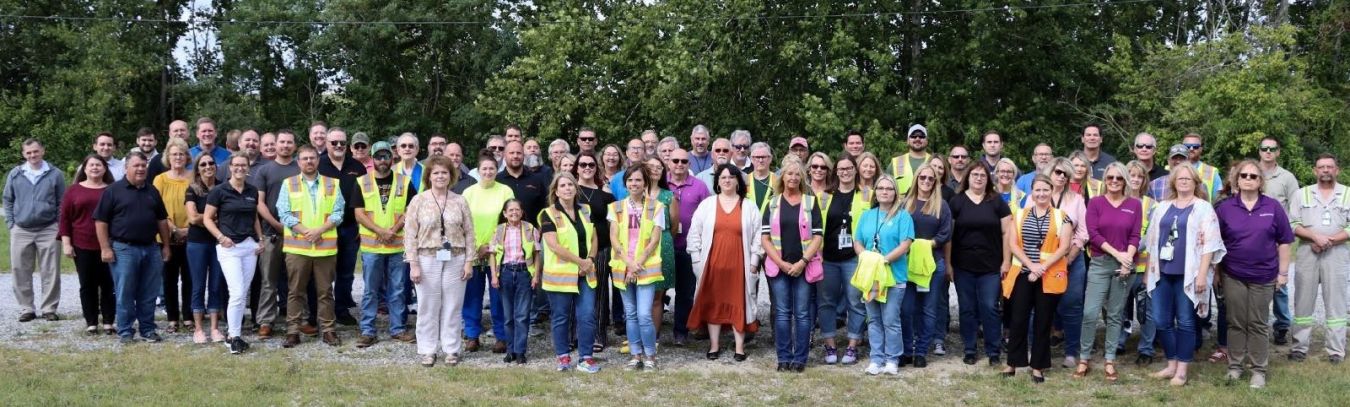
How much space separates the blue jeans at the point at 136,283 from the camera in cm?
809

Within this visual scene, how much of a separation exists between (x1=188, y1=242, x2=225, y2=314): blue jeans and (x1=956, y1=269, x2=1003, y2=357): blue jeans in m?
5.92

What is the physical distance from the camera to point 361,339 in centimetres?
823

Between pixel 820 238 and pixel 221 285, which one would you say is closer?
pixel 820 238

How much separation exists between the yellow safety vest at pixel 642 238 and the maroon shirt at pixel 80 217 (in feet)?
14.5

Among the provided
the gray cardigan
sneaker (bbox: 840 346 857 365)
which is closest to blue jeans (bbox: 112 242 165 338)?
the gray cardigan

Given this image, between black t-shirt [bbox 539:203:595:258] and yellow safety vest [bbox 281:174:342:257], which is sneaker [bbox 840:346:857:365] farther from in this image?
yellow safety vest [bbox 281:174:342:257]

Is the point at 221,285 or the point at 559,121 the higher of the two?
the point at 559,121

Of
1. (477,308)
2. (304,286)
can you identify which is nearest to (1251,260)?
(477,308)

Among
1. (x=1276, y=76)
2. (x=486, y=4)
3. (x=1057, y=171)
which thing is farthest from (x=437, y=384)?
(x=486, y=4)

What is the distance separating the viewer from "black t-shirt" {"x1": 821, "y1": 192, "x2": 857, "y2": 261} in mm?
7457

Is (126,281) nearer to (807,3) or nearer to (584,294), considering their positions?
(584,294)

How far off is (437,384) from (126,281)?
3111 millimetres

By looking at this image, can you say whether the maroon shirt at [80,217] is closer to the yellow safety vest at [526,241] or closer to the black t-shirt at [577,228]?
the yellow safety vest at [526,241]

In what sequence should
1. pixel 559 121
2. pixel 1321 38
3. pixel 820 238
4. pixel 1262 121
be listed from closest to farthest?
1. pixel 820 238
2. pixel 1262 121
3. pixel 559 121
4. pixel 1321 38
